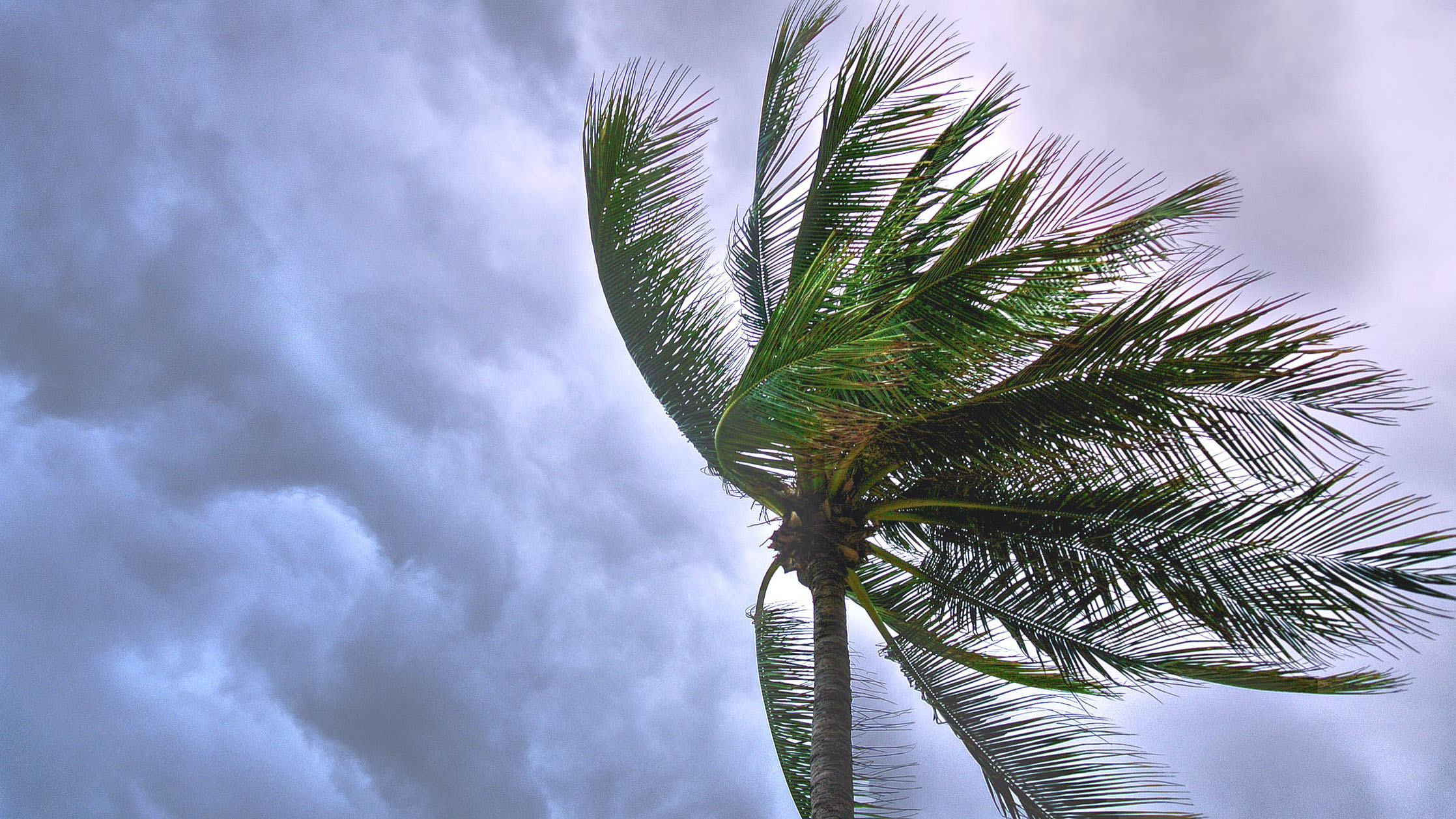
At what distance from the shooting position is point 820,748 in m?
5.48

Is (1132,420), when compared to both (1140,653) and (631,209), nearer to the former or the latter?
(1140,653)

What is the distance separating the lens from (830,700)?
5.69 meters

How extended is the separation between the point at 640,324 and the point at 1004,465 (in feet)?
9.67

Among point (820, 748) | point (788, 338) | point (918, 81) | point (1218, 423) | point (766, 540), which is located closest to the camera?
point (788, 338)

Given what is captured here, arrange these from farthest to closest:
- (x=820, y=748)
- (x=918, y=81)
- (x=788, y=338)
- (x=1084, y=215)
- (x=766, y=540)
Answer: (x=766, y=540) < (x=918, y=81) < (x=820, y=748) < (x=1084, y=215) < (x=788, y=338)

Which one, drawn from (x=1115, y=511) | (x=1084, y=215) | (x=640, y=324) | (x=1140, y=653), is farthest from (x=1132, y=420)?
(x=640, y=324)

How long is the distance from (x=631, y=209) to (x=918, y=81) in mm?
2279

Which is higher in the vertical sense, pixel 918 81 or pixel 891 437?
pixel 918 81

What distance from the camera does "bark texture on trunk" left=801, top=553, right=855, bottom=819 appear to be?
5.25 meters

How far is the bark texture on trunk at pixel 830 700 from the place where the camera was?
5.25 meters

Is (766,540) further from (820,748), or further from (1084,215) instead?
(1084,215)

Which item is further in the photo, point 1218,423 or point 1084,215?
point 1218,423

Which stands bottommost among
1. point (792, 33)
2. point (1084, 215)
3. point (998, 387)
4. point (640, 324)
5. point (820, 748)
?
point (820, 748)

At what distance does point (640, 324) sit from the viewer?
6.67m
